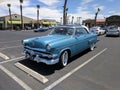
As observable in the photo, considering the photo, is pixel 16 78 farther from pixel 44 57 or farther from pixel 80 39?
pixel 80 39

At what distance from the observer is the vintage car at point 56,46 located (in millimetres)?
5375

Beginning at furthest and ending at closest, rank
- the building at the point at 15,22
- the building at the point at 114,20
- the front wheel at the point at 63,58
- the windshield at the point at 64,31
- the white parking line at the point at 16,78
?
the building at the point at 114,20 → the building at the point at 15,22 → the windshield at the point at 64,31 → the front wheel at the point at 63,58 → the white parking line at the point at 16,78

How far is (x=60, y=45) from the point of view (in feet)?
18.7

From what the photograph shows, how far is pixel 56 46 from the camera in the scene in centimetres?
547

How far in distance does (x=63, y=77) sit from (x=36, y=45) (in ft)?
5.55

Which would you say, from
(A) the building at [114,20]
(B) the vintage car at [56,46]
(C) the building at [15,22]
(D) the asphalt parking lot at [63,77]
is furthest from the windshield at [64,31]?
(A) the building at [114,20]

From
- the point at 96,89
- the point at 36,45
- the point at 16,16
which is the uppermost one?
the point at 16,16

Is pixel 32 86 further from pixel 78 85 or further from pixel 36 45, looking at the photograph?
pixel 36 45

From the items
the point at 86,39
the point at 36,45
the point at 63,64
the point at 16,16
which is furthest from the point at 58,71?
the point at 16,16

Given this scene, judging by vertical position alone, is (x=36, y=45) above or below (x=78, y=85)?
above

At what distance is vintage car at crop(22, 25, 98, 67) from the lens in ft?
17.6

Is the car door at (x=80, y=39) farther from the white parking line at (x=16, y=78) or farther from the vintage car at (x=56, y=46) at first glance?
the white parking line at (x=16, y=78)

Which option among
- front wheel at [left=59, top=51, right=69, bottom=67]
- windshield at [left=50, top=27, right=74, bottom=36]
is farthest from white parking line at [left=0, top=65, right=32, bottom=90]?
windshield at [left=50, top=27, right=74, bottom=36]

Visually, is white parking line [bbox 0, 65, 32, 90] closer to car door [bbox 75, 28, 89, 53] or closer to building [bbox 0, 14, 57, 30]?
car door [bbox 75, 28, 89, 53]
